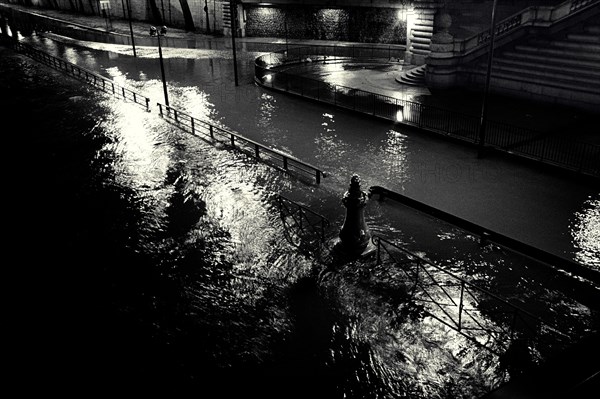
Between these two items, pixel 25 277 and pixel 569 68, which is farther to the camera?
pixel 569 68

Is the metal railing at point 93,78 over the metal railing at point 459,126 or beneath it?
over

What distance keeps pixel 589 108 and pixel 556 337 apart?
58.9 feet

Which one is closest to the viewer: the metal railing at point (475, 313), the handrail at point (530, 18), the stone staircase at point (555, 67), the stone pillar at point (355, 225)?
the metal railing at point (475, 313)

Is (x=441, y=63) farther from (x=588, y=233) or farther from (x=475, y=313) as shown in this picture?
(x=475, y=313)

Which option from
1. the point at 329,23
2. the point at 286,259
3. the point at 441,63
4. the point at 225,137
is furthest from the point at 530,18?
the point at 329,23

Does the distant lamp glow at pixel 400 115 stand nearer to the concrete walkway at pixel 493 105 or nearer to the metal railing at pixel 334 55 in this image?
the concrete walkway at pixel 493 105

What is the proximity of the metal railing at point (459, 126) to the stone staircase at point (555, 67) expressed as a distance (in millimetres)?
5899

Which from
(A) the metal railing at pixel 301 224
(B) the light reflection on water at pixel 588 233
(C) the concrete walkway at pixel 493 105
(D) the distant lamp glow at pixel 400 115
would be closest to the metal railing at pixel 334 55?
(C) the concrete walkway at pixel 493 105

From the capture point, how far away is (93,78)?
31875 millimetres

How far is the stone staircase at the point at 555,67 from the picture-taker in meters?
23.4

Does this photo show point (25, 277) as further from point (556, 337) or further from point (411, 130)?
point (411, 130)

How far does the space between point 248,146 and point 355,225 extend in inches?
346

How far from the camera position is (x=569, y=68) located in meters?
24.2

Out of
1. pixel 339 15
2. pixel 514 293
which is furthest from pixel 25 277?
pixel 339 15
